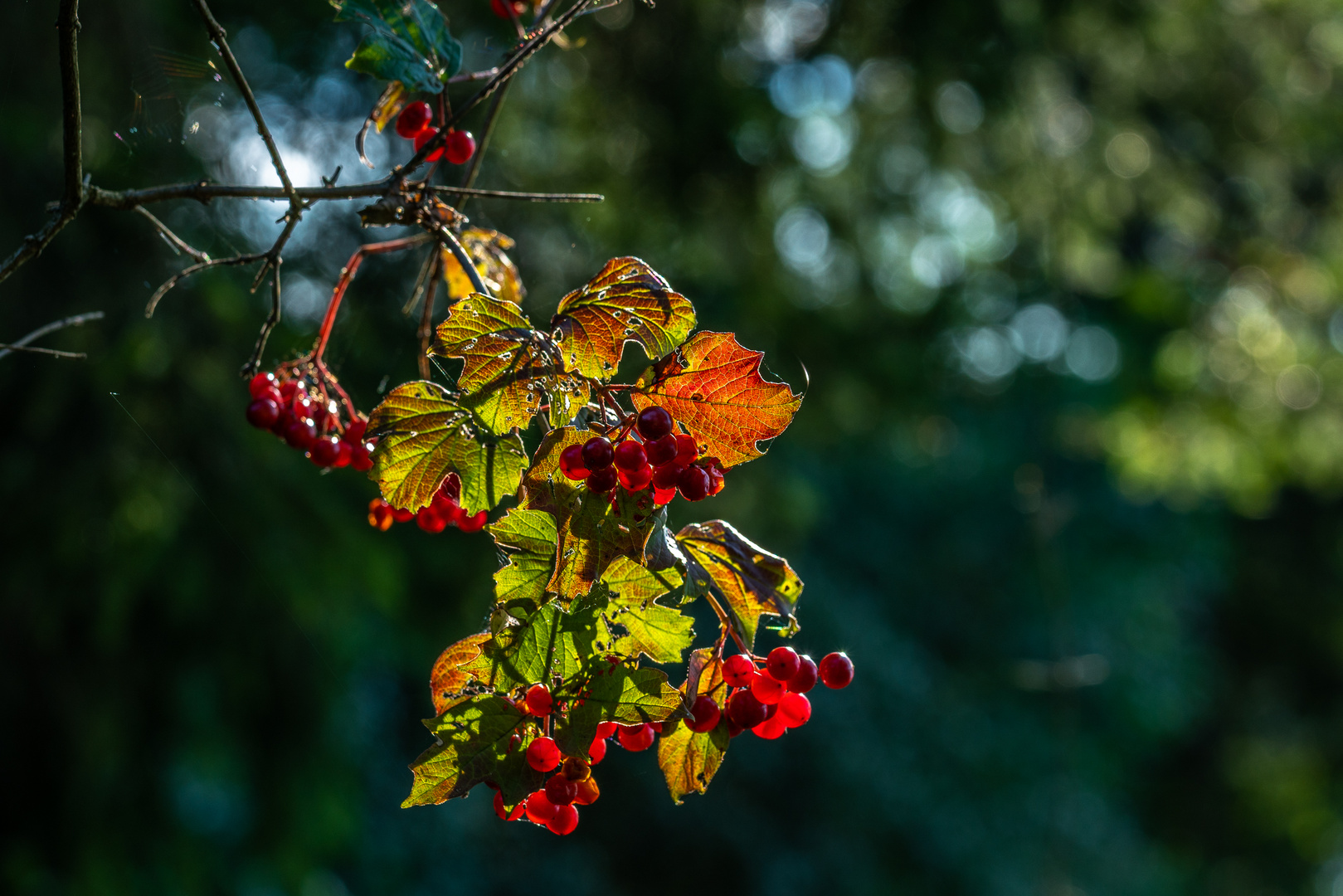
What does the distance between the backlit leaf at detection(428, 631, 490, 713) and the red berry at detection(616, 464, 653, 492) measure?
0.12 m

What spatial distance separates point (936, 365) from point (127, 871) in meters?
2.80

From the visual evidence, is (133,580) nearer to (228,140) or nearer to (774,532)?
(228,140)

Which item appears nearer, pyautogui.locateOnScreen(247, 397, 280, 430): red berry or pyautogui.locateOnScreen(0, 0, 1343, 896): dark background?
pyautogui.locateOnScreen(247, 397, 280, 430): red berry

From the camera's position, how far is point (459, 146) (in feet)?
2.17

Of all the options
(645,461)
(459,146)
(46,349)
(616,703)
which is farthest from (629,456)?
(46,349)

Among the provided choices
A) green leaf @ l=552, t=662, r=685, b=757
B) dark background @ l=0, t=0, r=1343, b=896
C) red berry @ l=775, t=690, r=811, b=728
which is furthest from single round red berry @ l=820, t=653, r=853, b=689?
dark background @ l=0, t=0, r=1343, b=896

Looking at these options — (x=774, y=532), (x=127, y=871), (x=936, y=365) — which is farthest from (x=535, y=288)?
(x=936, y=365)

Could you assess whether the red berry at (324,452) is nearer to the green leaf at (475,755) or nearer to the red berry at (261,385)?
the red berry at (261,385)

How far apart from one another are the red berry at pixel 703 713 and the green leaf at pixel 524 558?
0.37 ft

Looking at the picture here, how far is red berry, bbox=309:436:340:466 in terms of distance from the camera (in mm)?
693

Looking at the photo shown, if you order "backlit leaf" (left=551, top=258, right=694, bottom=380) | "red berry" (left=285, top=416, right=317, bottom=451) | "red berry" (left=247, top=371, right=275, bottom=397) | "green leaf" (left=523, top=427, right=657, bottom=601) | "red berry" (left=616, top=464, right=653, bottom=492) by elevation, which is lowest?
"red berry" (left=285, top=416, right=317, bottom=451)

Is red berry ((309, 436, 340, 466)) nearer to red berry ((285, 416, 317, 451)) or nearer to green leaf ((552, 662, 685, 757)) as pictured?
red berry ((285, 416, 317, 451))

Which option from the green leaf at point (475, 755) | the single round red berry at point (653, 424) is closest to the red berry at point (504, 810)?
the green leaf at point (475, 755)

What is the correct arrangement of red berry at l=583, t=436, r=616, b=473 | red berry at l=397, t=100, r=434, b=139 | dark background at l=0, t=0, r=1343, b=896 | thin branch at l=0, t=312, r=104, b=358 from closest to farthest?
1. red berry at l=583, t=436, r=616, b=473
2. thin branch at l=0, t=312, r=104, b=358
3. red berry at l=397, t=100, r=434, b=139
4. dark background at l=0, t=0, r=1343, b=896
